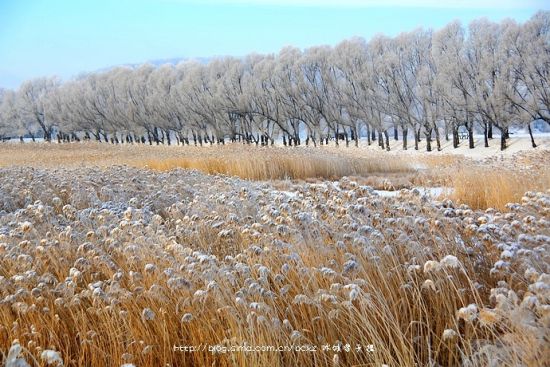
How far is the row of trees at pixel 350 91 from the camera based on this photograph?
121ft

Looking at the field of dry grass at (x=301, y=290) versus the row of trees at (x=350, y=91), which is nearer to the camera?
the field of dry grass at (x=301, y=290)

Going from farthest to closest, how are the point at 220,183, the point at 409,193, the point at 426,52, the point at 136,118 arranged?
the point at 136,118 < the point at 426,52 < the point at 220,183 < the point at 409,193

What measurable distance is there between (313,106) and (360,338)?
50935 millimetres

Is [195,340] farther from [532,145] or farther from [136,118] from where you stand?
[136,118]

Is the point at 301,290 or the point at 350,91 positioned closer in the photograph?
the point at 301,290

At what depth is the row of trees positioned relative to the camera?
36781mm

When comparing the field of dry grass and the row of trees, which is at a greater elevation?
the row of trees

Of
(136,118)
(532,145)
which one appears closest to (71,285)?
(532,145)

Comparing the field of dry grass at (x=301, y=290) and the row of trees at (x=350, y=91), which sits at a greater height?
the row of trees at (x=350, y=91)

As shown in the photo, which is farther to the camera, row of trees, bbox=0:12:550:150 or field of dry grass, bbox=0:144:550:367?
row of trees, bbox=0:12:550:150

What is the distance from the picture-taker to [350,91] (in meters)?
50.2

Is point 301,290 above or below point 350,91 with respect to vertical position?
below

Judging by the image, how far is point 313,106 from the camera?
173 ft

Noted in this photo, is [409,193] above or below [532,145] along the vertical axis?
above
